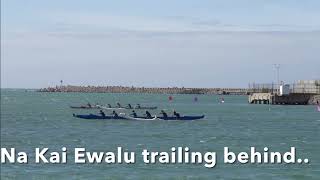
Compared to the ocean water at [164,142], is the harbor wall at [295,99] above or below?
above

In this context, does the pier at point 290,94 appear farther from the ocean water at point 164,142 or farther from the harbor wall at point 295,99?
the ocean water at point 164,142

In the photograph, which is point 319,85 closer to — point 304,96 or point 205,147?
point 304,96

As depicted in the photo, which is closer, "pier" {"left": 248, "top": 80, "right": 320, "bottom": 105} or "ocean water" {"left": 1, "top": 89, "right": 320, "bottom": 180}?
"ocean water" {"left": 1, "top": 89, "right": 320, "bottom": 180}

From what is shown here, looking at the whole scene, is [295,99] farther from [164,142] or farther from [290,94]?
[164,142]

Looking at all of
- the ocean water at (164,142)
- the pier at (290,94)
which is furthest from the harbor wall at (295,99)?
the ocean water at (164,142)

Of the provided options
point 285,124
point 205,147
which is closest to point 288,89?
point 285,124

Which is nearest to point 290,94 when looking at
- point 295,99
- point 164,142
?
point 295,99

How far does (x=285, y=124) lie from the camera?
264 ft

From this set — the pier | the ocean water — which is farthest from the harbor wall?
the ocean water

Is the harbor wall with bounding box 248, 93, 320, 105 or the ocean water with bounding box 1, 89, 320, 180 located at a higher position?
the harbor wall with bounding box 248, 93, 320, 105

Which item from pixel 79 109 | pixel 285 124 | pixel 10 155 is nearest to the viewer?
pixel 10 155

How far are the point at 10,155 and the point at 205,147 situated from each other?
1256cm

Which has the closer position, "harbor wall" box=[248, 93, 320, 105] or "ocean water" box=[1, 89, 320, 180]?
"ocean water" box=[1, 89, 320, 180]

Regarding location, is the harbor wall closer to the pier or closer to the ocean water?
the pier
